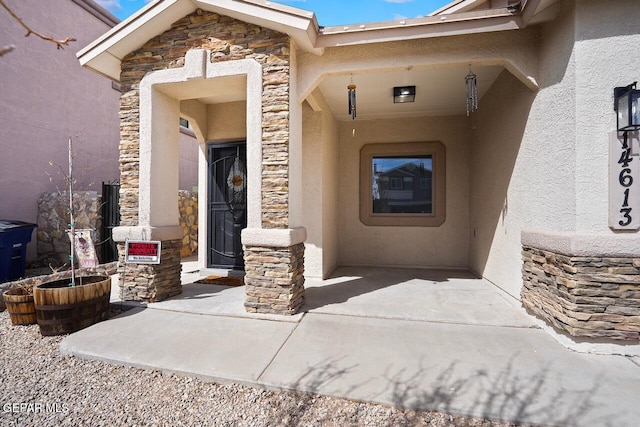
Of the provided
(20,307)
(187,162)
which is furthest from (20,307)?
(187,162)

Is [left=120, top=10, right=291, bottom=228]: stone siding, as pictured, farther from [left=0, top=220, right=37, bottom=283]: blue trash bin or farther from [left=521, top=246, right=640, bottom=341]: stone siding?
[left=521, top=246, right=640, bottom=341]: stone siding

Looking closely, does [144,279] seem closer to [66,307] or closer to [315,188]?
[66,307]

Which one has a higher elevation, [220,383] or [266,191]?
[266,191]

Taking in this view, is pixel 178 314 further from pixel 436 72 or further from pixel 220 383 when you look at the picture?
pixel 436 72

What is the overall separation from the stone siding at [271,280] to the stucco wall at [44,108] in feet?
17.7

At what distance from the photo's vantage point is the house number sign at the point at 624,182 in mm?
2814

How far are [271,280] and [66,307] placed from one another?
7.42 ft

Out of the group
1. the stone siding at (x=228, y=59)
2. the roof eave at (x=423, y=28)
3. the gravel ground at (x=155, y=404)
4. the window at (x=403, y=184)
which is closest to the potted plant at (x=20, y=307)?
the gravel ground at (x=155, y=404)

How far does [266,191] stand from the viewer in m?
3.70

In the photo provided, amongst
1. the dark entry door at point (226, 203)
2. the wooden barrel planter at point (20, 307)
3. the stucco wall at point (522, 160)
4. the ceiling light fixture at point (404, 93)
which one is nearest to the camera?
the stucco wall at point (522, 160)

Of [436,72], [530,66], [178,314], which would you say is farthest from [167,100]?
[530,66]

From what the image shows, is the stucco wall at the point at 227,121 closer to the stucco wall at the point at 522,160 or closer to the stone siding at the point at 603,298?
the stucco wall at the point at 522,160

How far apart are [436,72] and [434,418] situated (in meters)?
4.45

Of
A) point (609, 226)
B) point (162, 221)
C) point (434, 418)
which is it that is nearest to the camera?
point (434, 418)
